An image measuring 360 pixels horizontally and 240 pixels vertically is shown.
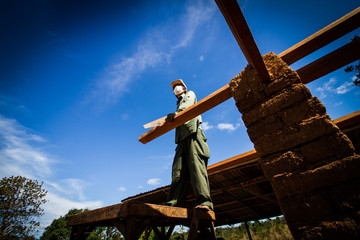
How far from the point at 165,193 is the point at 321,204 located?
3.51m

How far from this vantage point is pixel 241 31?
4.57ft

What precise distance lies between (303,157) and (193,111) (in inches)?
53.0

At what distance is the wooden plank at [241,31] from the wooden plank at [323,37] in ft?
1.35

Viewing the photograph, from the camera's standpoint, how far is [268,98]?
5.39ft

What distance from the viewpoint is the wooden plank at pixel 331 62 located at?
71.3 inches

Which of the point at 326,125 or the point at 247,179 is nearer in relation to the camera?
the point at 326,125

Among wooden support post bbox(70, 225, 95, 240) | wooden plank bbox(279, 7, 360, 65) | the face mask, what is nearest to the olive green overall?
the face mask

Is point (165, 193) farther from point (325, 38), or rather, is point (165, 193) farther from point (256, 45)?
Result: point (325, 38)

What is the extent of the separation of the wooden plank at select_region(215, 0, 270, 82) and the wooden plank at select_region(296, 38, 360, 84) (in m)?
0.75

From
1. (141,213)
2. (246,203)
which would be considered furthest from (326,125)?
(246,203)

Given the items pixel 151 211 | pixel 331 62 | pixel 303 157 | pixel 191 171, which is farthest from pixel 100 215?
pixel 331 62

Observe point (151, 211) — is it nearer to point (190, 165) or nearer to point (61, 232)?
point (190, 165)

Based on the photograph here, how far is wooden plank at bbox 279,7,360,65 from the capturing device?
1491 mm

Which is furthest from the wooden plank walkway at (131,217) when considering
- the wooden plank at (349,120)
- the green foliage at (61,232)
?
the green foliage at (61,232)
